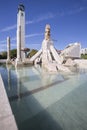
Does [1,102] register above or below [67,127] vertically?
above

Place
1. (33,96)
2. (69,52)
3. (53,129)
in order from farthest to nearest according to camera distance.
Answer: (69,52)
(33,96)
(53,129)

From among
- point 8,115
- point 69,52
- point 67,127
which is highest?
point 69,52

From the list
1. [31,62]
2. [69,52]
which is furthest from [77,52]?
[31,62]

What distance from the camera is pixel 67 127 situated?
Answer: 303 centimetres

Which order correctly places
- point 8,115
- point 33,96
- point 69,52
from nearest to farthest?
point 8,115 → point 33,96 → point 69,52

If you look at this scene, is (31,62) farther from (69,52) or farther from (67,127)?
(67,127)

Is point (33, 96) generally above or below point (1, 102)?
below

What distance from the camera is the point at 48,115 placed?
365 cm

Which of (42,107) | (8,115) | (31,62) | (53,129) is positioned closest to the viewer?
(8,115)

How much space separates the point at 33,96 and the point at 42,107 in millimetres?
1070

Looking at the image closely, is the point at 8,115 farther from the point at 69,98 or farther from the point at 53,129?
the point at 69,98

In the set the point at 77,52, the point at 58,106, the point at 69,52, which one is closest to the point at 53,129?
the point at 58,106

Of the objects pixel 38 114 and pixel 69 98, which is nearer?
pixel 38 114

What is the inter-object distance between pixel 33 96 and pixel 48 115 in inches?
65.6
